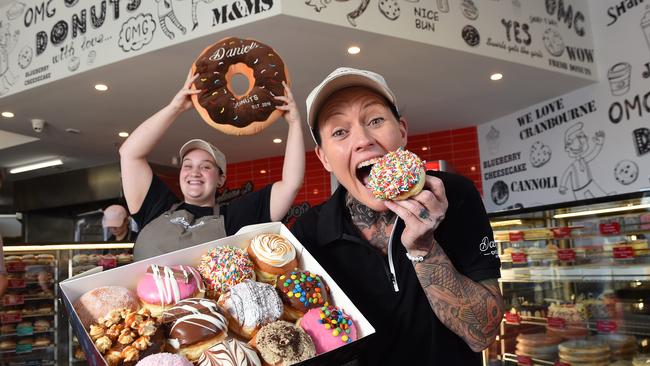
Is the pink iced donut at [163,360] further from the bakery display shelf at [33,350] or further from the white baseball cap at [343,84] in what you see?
the bakery display shelf at [33,350]

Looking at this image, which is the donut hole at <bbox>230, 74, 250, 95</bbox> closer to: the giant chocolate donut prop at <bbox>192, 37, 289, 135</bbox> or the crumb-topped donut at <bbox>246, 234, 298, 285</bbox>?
the giant chocolate donut prop at <bbox>192, 37, 289, 135</bbox>

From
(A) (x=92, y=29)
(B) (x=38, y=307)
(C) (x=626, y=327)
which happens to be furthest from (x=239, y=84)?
(C) (x=626, y=327)

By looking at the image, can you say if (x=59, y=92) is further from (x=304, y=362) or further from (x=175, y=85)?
(x=304, y=362)

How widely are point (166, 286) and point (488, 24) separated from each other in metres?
4.32

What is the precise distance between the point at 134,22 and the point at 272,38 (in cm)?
130

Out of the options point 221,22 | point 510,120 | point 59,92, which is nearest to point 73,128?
point 59,92

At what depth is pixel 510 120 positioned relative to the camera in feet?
21.6

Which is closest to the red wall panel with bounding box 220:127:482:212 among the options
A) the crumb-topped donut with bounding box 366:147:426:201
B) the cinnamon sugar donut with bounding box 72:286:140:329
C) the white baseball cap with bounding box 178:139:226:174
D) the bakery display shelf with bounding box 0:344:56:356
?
the bakery display shelf with bounding box 0:344:56:356

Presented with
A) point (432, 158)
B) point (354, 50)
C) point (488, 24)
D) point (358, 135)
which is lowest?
point (358, 135)

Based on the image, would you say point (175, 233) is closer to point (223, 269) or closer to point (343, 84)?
point (223, 269)

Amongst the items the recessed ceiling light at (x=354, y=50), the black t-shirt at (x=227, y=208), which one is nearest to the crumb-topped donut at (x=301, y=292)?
the black t-shirt at (x=227, y=208)

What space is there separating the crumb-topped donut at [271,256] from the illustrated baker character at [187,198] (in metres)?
0.71

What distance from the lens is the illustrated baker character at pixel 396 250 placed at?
1.06m

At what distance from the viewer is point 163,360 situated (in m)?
0.90
